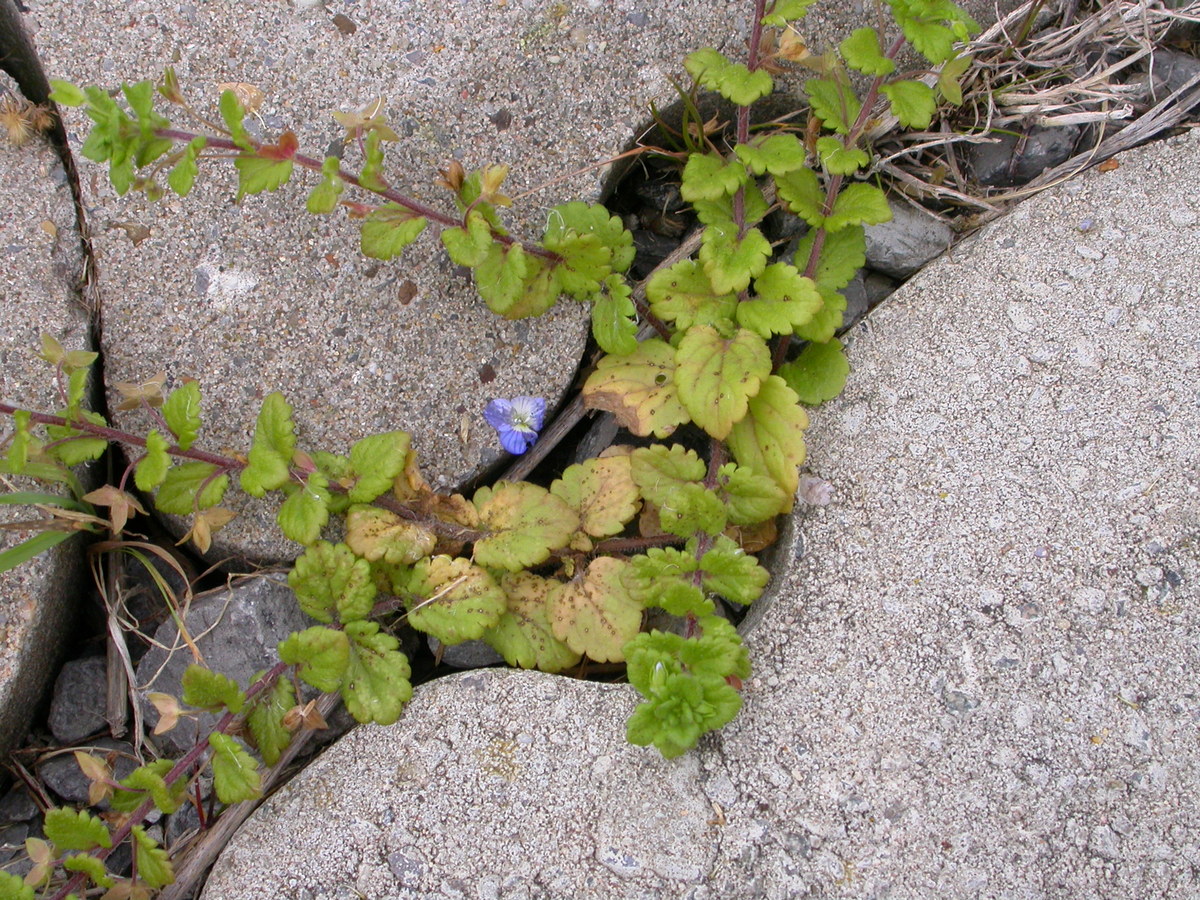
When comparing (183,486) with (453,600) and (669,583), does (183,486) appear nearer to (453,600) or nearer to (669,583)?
(453,600)

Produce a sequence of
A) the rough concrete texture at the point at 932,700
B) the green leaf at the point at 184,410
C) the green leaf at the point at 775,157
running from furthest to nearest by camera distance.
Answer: the green leaf at the point at 775,157 < the green leaf at the point at 184,410 < the rough concrete texture at the point at 932,700

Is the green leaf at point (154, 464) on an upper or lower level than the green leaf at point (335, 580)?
upper

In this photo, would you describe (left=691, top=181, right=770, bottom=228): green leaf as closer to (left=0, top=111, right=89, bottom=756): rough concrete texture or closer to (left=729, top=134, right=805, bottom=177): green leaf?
(left=729, top=134, right=805, bottom=177): green leaf

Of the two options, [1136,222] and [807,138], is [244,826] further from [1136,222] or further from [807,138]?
[1136,222]

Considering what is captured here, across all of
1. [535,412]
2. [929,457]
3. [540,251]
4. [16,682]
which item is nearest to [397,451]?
[535,412]

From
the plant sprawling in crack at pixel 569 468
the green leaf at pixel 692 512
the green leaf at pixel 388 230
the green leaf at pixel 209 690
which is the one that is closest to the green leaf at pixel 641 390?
the plant sprawling in crack at pixel 569 468

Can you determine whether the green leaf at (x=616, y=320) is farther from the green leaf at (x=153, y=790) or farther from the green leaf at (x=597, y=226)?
the green leaf at (x=153, y=790)

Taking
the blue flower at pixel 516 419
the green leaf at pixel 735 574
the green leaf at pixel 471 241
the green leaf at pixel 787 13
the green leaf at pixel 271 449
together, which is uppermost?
the green leaf at pixel 787 13

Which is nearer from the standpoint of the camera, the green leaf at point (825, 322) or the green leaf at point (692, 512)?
the green leaf at point (692, 512)

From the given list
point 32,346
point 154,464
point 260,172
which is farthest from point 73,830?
point 260,172
